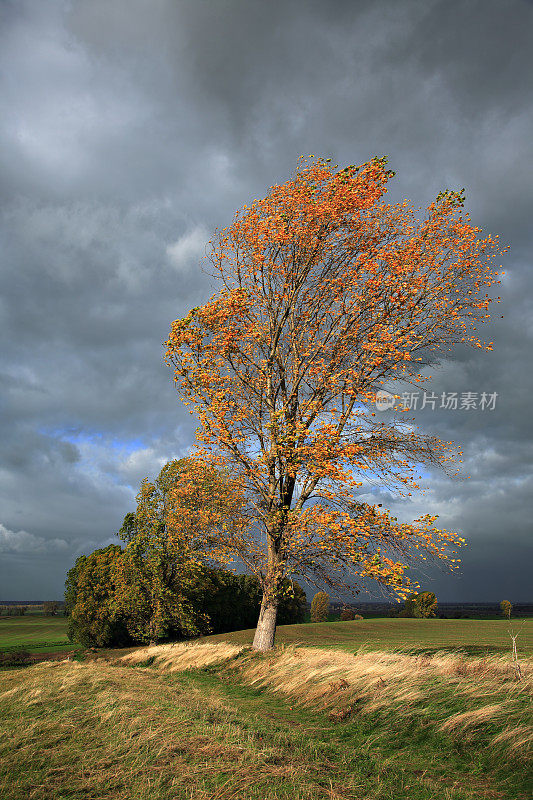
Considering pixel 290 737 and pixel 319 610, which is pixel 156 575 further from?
pixel 319 610

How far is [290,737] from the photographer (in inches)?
263

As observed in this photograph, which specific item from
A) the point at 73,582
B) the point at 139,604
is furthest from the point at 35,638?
the point at 139,604

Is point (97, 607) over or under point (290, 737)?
under

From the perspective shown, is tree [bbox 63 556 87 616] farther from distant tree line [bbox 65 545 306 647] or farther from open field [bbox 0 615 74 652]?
open field [bbox 0 615 74 652]

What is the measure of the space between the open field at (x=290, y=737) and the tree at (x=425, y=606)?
72.2 meters

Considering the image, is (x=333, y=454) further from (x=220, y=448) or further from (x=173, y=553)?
(x=173, y=553)

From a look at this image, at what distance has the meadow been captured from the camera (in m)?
5.06

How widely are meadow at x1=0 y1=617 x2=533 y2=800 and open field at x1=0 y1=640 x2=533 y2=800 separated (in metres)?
0.02

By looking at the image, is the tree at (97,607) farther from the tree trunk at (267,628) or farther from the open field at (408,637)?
the tree trunk at (267,628)

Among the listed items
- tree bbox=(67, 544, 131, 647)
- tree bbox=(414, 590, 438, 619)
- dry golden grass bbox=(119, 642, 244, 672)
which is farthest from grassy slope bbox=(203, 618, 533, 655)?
tree bbox=(414, 590, 438, 619)

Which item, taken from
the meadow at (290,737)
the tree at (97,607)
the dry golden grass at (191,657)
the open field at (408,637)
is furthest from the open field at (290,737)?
the tree at (97,607)

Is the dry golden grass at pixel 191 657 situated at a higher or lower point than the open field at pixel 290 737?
lower

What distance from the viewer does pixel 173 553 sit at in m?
31.6

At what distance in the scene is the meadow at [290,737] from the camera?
5059 mm
